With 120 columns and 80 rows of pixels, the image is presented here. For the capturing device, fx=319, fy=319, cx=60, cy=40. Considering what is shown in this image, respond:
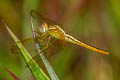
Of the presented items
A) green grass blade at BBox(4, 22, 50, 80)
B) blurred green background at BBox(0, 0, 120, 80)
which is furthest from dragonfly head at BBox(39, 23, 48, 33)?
blurred green background at BBox(0, 0, 120, 80)

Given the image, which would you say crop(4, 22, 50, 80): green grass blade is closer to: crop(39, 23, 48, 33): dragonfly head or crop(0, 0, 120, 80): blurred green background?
crop(39, 23, 48, 33): dragonfly head

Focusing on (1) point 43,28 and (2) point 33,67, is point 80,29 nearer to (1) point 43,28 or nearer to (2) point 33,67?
(1) point 43,28

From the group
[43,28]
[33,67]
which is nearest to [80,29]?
[43,28]

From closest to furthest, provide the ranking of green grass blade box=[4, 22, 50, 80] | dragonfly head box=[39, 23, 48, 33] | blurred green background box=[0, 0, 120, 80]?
green grass blade box=[4, 22, 50, 80] → dragonfly head box=[39, 23, 48, 33] → blurred green background box=[0, 0, 120, 80]

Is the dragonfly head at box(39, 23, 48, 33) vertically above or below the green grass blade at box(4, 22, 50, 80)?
above

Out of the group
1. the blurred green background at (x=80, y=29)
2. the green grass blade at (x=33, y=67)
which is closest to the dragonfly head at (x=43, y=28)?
the green grass blade at (x=33, y=67)

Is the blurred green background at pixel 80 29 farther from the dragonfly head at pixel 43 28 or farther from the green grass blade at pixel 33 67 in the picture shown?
the green grass blade at pixel 33 67

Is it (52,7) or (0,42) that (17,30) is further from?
(52,7)

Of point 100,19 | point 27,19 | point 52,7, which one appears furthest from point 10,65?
point 100,19

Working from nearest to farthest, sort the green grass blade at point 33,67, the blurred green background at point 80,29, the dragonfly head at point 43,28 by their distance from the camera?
the green grass blade at point 33,67, the dragonfly head at point 43,28, the blurred green background at point 80,29

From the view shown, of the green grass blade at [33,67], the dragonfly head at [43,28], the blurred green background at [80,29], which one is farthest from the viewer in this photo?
the blurred green background at [80,29]
